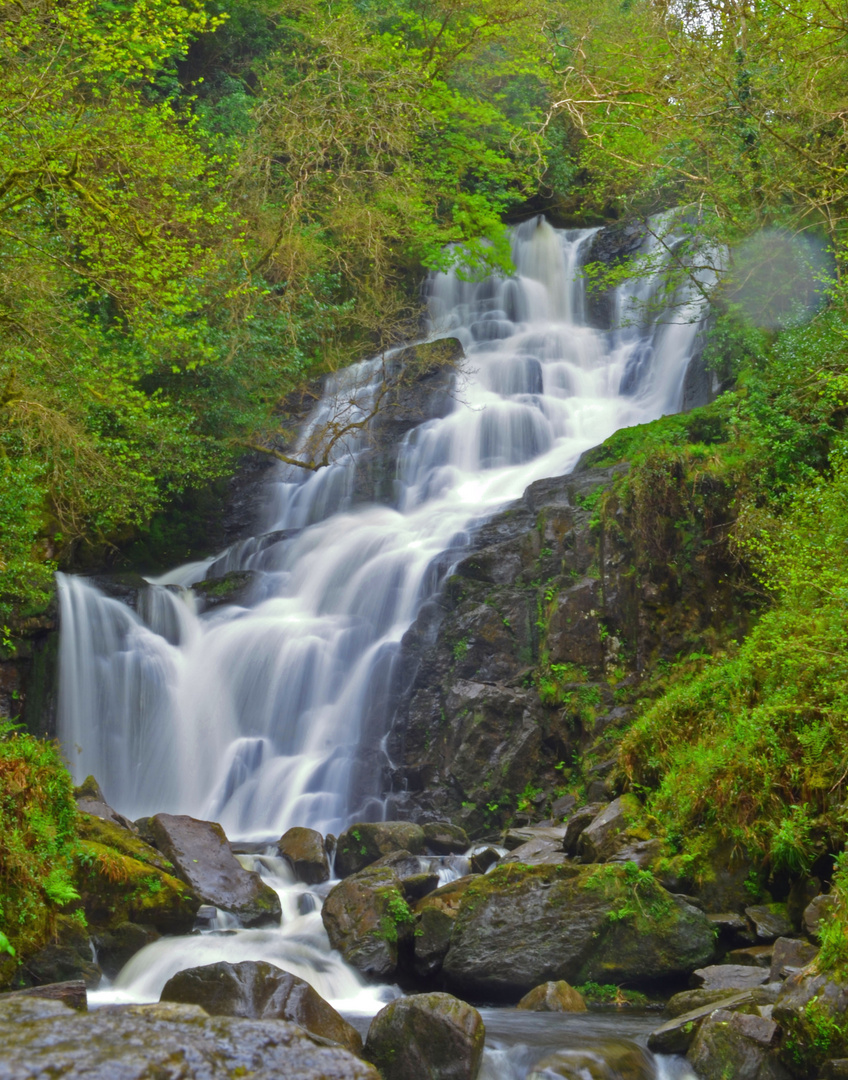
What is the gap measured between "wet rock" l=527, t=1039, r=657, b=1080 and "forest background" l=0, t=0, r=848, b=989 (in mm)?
1398

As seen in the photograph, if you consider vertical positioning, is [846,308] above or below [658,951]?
above

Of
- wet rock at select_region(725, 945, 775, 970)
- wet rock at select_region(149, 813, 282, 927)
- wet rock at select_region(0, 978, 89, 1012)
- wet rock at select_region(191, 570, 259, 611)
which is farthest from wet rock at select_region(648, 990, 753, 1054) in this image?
wet rock at select_region(191, 570, 259, 611)

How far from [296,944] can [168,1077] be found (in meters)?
5.21

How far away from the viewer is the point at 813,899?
636cm

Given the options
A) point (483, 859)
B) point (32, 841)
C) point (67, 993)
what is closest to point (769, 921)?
point (483, 859)

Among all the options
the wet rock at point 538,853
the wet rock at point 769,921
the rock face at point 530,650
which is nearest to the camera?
the wet rock at point 769,921

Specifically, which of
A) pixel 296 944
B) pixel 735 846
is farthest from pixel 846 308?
pixel 296 944

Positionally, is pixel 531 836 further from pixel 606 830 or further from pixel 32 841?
pixel 32 841

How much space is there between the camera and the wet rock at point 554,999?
652 centimetres

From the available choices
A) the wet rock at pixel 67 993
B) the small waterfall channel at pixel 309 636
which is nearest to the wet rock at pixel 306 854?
the small waterfall channel at pixel 309 636

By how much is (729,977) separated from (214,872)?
5.03 m

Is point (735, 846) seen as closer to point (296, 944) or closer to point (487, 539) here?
point (296, 944)

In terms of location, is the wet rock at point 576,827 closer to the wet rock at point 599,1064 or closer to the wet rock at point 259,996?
the wet rock at point 599,1064

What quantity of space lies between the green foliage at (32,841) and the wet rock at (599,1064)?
3.46 metres
